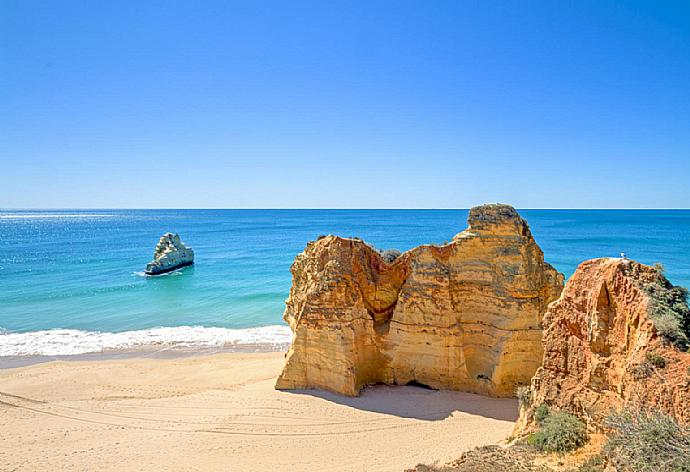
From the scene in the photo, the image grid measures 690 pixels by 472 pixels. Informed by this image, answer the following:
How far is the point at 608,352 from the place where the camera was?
739cm

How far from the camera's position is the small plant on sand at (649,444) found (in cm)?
534

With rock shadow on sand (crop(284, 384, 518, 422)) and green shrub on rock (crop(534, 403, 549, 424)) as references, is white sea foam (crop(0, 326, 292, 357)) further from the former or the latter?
green shrub on rock (crop(534, 403, 549, 424))

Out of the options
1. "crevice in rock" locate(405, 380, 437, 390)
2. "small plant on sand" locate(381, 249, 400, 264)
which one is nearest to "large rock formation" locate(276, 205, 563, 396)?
"crevice in rock" locate(405, 380, 437, 390)

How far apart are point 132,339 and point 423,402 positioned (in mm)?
17917

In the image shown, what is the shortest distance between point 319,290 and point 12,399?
12.9m

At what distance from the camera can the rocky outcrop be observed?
6.28 metres

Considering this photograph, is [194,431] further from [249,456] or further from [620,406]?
A: [620,406]

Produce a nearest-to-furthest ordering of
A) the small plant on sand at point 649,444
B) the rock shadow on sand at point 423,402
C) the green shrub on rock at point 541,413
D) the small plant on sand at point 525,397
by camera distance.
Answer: the small plant on sand at point 649,444, the green shrub on rock at point 541,413, the small plant on sand at point 525,397, the rock shadow on sand at point 423,402

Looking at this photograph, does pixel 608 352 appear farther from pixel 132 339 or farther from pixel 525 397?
pixel 132 339

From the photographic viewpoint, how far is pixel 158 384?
53.2ft

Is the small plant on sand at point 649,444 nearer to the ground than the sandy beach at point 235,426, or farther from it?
farther from it

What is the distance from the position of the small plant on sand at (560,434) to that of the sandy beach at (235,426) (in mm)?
2901

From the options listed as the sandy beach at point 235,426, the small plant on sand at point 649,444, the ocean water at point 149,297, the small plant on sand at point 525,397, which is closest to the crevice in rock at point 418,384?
the sandy beach at point 235,426

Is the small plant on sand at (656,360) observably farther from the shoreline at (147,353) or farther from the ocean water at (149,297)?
the ocean water at (149,297)
